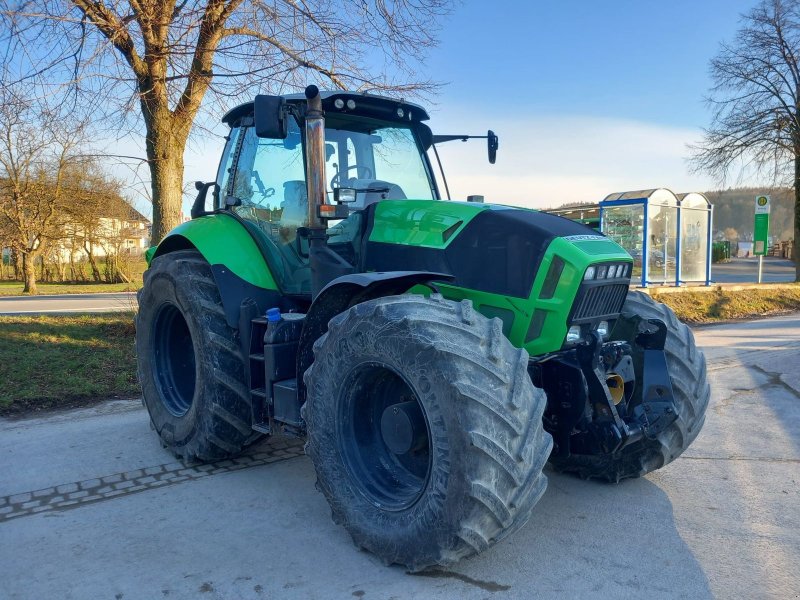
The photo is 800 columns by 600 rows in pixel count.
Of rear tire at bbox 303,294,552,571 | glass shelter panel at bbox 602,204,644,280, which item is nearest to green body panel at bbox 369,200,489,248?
rear tire at bbox 303,294,552,571

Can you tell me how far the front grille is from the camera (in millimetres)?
3467

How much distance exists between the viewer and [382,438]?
11.1 ft

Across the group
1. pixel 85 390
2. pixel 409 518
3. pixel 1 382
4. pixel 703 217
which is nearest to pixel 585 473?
pixel 409 518

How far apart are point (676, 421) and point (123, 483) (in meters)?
3.59

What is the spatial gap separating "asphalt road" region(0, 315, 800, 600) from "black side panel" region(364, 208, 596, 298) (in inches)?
54.6

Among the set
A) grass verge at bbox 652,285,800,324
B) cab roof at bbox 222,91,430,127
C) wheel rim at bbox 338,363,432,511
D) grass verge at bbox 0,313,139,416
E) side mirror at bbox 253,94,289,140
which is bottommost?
grass verge at bbox 652,285,800,324

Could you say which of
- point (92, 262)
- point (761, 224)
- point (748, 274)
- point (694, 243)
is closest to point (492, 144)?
point (694, 243)

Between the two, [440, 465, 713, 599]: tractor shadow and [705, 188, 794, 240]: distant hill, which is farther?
[705, 188, 794, 240]: distant hill

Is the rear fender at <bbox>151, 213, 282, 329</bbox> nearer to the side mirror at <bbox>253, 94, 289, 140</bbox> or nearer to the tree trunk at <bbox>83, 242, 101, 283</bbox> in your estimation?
the side mirror at <bbox>253, 94, 289, 140</bbox>

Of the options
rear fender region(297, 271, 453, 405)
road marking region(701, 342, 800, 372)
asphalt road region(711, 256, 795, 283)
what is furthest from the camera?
asphalt road region(711, 256, 795, 283)

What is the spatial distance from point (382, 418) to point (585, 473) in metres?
1.76

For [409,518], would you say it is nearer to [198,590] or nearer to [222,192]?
[198,590]

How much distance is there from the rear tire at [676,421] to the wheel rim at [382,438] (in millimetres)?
1443

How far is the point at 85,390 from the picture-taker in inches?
262
